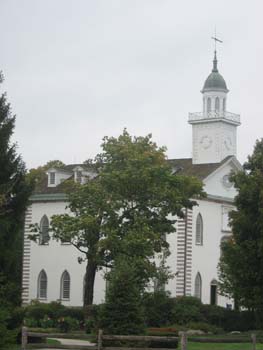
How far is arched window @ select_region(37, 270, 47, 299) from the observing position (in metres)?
77.4

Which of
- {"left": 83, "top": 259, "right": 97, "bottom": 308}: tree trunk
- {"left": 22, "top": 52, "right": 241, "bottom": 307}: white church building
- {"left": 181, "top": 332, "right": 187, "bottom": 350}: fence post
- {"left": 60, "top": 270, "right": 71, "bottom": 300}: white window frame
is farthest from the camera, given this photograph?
{"left": 60, "top": 270, "right": 71, "bottom": 300}: white window frame

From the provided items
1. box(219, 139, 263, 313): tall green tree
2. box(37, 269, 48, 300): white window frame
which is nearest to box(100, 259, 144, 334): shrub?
box(219, 139, 263, 313): tall green tree

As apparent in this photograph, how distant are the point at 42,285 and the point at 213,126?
19.0m

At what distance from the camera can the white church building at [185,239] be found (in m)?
72.2

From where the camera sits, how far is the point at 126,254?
55.1m

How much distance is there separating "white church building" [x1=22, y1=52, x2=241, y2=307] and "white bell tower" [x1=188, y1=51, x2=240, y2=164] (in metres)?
0.08

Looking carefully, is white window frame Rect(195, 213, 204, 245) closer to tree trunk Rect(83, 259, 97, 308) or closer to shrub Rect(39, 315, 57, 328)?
tree trunk Rect(83, 259, 97, 308)

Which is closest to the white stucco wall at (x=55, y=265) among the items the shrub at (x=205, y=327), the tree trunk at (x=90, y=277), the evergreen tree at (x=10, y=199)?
the tree trunk at (x=90, y=277)

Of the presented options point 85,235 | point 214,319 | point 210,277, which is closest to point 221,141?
point 210,277

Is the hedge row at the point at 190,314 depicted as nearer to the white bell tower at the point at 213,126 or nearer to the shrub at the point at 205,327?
the shrub at the point at 205,327

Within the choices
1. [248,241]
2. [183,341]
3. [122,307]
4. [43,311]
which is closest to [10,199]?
[122,307]

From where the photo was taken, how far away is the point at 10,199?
4125 cm

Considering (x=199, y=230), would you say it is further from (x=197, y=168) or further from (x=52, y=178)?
(x=52, y=178)

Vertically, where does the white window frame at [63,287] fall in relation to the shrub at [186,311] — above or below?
above
